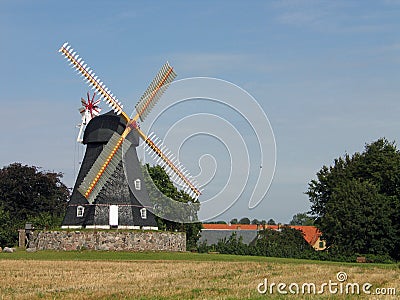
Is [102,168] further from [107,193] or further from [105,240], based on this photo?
[105,240]

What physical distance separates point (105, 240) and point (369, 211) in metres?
16.7

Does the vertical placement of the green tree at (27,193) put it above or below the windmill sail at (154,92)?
below

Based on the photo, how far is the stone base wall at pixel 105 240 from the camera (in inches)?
1635

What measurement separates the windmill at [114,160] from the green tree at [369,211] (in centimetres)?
1027

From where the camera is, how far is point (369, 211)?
44656 millimetres

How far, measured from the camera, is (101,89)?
4344 cm

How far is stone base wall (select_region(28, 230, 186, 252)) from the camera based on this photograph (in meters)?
41.5

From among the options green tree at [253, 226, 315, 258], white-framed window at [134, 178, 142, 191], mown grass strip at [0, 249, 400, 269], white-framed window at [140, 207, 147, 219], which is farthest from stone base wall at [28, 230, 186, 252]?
green tree at [253, 226, 315, 258]

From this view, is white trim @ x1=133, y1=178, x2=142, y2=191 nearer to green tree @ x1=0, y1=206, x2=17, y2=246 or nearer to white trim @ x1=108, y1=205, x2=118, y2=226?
white trim @ x1=108, y1=205, x2=118, y2=226

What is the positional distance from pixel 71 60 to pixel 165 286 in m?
26.3

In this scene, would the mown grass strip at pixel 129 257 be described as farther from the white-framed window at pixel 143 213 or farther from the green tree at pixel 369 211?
the green tree at pixel 369 211

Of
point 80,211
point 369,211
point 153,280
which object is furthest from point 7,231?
point 153,280

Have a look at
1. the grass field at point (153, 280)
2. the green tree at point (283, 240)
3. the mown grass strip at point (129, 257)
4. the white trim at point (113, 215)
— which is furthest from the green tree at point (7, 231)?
the grass field at point (153, 280)

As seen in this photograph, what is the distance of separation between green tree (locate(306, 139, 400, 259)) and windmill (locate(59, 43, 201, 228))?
404 inches
